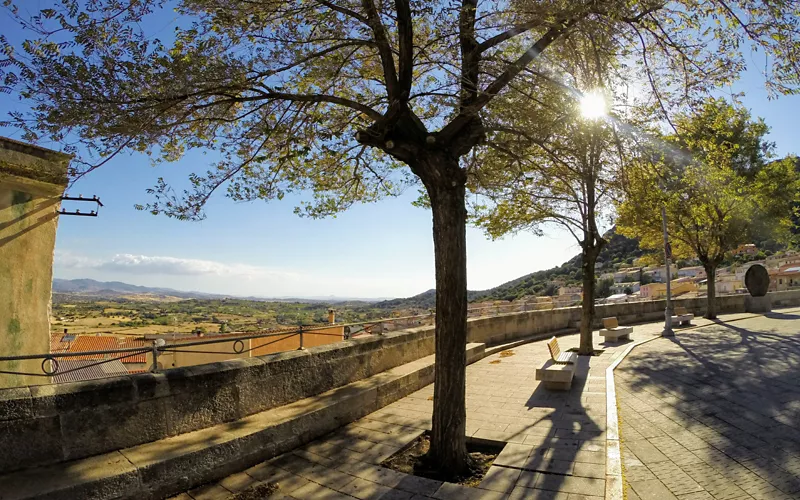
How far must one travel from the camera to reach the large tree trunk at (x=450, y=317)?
471 cm

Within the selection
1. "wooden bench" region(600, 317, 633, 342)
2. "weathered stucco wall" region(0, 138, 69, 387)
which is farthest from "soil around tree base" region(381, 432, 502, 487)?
"wooden bench" region(600, 317, 633, 342)

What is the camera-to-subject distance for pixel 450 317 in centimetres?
484

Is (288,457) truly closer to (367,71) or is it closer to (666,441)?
(666,441)

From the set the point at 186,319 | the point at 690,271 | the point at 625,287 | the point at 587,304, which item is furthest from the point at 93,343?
the point at 690,271

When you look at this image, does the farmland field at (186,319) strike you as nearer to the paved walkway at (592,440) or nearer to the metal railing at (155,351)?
the metal railing at (155,351)

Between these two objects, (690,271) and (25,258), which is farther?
(690,271)

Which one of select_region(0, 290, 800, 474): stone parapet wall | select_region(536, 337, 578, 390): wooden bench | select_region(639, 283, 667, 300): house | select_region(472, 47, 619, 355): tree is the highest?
select_region(472, 47, 619, 355): tree

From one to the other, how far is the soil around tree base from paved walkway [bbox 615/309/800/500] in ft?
4.40

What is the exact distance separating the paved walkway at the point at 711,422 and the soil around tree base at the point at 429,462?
4.40 feet

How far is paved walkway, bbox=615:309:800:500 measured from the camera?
13.9ft

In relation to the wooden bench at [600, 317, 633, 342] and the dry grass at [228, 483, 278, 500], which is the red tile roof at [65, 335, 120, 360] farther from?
the dry grass at [228, 483, 278, 500]

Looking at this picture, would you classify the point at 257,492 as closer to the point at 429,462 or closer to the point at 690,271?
the point at 429,462

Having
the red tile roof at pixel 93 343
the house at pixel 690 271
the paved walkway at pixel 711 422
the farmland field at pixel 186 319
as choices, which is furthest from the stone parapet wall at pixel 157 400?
the house at pixel 690 271

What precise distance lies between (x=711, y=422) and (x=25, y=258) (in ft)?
34.4
